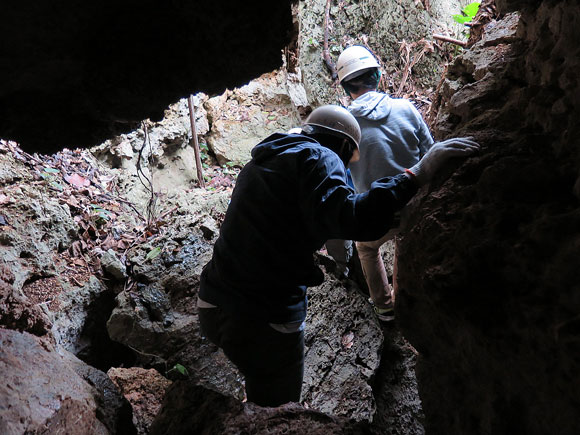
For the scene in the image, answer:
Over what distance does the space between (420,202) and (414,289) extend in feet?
1.37

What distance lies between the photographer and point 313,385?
359 cm

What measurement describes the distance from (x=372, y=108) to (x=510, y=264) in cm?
267

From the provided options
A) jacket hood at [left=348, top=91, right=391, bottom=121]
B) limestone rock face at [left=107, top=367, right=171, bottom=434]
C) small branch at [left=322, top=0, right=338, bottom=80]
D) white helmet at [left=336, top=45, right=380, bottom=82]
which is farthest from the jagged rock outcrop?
small branch at [left=322, top=0, right=338, bottom=80]

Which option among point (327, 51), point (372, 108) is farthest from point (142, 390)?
point (327, 51)

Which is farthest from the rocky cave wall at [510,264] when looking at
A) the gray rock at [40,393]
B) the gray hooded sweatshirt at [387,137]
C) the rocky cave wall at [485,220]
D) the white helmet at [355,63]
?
the white helmet at [355,63]

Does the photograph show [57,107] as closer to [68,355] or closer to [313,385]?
[68,355]

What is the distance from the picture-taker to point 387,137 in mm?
3801

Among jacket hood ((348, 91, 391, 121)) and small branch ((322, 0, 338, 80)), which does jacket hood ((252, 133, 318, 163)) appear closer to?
jacket hood ((348, 91, 391, 121))

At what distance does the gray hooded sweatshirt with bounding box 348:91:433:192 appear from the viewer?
12.4ft

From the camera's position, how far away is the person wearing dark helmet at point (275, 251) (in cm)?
228

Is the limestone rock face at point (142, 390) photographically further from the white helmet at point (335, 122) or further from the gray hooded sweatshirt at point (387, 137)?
the gray hooded sweatshirt at point (387, 137)

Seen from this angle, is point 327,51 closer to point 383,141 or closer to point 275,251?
point 383,141

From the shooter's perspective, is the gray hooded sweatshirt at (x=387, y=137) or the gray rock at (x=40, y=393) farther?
the gray hooded sweatshirt at (x=387, y=137)

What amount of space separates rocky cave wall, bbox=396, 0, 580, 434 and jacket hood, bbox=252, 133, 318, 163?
82 cm
